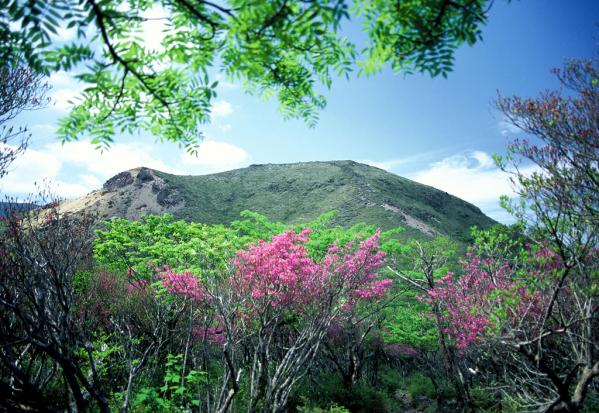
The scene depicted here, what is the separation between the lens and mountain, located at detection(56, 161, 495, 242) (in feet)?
215

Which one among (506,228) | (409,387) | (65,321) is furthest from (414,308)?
(65,321)

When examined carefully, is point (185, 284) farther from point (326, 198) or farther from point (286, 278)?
point (326, 198)

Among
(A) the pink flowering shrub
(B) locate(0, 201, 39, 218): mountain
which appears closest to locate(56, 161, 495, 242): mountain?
(A) the pink flowering shrub

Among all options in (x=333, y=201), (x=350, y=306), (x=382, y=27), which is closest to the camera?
(x=382, y=27)

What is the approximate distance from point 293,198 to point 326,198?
29.1 feet

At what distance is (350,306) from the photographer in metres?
12.2

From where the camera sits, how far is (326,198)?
251 ft

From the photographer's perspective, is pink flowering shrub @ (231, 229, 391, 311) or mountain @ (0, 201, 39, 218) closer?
mountain @ (0, 201, 39, 218)

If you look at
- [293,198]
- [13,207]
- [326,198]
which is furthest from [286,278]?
[293,198]

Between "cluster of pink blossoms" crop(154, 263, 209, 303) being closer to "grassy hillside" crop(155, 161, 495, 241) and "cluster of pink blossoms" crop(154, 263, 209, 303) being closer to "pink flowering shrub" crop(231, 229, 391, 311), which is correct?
"pink flowering shrub" crop(231, 229, 391, 311)

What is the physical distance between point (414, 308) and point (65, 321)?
18.6 m

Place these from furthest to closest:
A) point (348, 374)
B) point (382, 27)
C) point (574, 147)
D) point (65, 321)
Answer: point (348, 374) < point (574, 147) < point (65, 321) < point (382, 27)

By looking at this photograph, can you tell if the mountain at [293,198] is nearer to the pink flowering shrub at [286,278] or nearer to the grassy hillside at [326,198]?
the grassy hillside at [326,198]

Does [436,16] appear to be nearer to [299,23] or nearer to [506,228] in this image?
[299,23]
